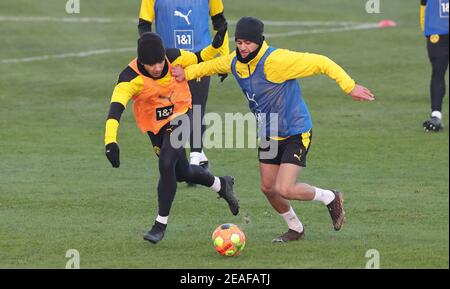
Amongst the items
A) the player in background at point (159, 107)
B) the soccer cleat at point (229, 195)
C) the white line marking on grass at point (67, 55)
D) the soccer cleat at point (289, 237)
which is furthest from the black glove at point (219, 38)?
the white line marking on grass at point (67, 55)

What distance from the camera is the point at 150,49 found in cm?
1137

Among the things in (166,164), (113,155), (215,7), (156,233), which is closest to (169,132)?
(166,164)

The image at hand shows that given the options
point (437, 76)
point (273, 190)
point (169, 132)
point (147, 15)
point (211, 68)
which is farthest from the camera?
point (437, 76)

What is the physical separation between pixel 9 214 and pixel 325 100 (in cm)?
991

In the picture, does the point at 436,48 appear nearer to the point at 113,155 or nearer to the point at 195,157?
the point at 195,157

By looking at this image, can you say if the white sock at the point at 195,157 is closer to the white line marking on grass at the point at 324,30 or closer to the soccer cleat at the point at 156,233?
the soccer cleat at the point at 156,233

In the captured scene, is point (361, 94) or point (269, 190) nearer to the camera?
point (361, 94)

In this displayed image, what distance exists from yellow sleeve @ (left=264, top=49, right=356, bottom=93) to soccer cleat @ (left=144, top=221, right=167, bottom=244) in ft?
6.02

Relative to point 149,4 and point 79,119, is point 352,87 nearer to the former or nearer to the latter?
point 149,4

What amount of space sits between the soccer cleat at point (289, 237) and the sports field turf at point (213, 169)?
0.43 ft

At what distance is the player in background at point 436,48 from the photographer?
1823 centimetres

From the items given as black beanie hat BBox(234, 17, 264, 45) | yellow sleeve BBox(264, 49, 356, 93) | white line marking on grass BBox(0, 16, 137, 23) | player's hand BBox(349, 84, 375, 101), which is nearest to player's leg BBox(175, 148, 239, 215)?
yellow sleeve BBox(264, 49, 356, 93)

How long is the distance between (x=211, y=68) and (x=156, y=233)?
69.6 inches

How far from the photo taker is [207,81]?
14.7m
